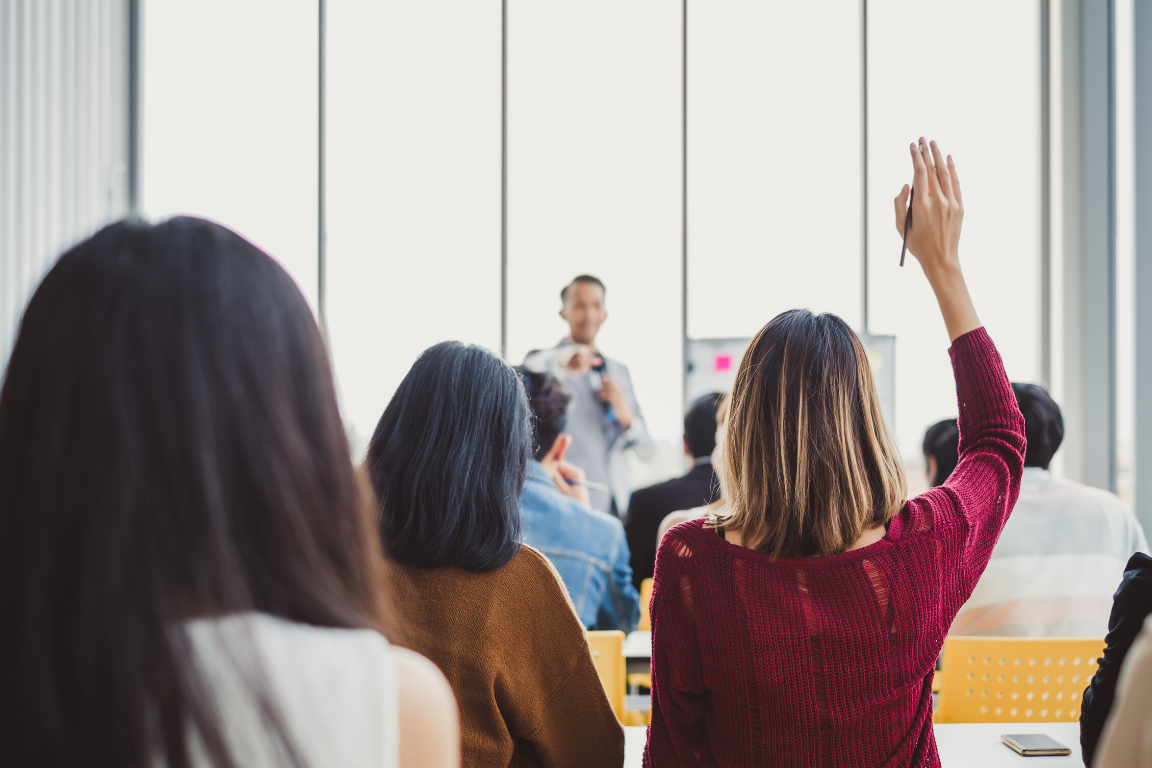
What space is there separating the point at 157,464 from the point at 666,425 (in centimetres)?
489

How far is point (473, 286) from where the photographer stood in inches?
210

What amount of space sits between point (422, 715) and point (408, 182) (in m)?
5.05

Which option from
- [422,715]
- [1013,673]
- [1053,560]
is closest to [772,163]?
[1053,560]

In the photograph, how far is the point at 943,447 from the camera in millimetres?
2885

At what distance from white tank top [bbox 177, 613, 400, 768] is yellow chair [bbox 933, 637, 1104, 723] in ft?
6.50

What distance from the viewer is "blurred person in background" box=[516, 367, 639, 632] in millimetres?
2316

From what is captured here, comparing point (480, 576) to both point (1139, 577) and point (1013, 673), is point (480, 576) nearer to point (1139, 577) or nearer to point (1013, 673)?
point (1139, 577)

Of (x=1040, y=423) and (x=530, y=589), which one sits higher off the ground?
(x=1040, y=423)

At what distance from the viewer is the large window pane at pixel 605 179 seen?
17.3 feet

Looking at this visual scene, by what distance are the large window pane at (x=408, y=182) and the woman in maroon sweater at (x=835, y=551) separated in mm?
4154

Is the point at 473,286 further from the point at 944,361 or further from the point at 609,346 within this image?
the point at 944,361

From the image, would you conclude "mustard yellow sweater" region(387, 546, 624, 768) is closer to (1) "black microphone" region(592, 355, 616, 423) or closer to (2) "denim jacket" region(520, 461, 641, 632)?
(2) "denim jacket" region(520, 461, 641, 632)

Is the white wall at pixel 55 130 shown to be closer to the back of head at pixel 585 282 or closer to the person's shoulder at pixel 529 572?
the back of head at pixel 585 282

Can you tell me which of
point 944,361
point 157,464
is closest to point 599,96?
point 944,361
